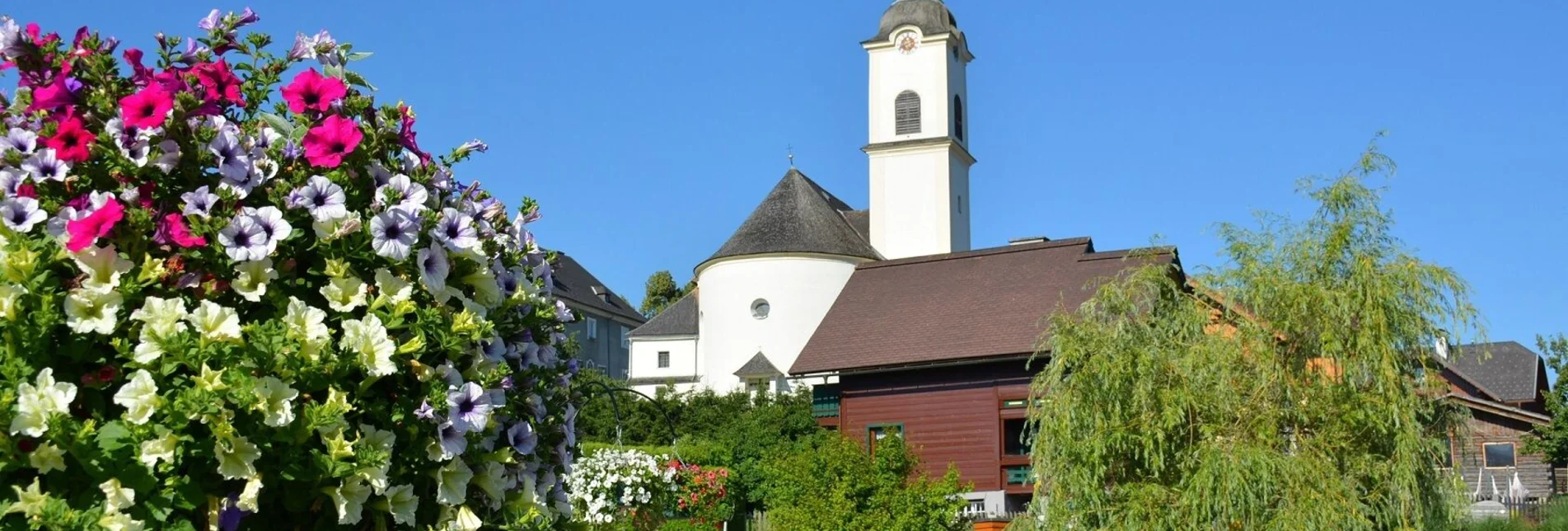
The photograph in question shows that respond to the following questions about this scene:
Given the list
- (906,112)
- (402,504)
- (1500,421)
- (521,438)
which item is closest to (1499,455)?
(1500,421)

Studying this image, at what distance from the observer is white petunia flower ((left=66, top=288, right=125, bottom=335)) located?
3678 millimetres

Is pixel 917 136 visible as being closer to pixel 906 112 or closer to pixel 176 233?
pixel 906 112

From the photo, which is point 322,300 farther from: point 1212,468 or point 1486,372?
point 1486,372

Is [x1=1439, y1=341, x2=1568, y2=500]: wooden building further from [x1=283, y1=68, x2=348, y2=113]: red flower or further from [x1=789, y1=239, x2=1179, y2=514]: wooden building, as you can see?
[x1=283, y1=68, x2=348, y2=113]: red flower

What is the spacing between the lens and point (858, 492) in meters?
22.0

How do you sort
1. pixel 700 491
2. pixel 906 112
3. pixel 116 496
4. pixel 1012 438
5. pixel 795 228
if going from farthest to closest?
pixel 906 112
pixel 795 228
pixel 1012 438
pixel 700 491
pixel 116 496

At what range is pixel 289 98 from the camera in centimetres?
426

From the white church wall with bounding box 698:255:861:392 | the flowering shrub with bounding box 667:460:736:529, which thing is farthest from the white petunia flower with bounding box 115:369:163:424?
the white church wall with bounding box 698:255:861:392

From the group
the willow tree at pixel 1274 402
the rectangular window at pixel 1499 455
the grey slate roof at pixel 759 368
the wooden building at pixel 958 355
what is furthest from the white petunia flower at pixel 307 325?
the grey slate roof at pixel 759 368

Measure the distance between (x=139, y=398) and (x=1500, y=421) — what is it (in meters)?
41.7

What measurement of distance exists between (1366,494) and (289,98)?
43.9 feet

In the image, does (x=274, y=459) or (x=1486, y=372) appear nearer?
(x=274, y=459)

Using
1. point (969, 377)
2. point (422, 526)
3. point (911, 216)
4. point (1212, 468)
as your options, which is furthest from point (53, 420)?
point (911, 216)

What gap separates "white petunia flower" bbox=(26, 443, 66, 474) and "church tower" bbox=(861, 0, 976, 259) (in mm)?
53142
